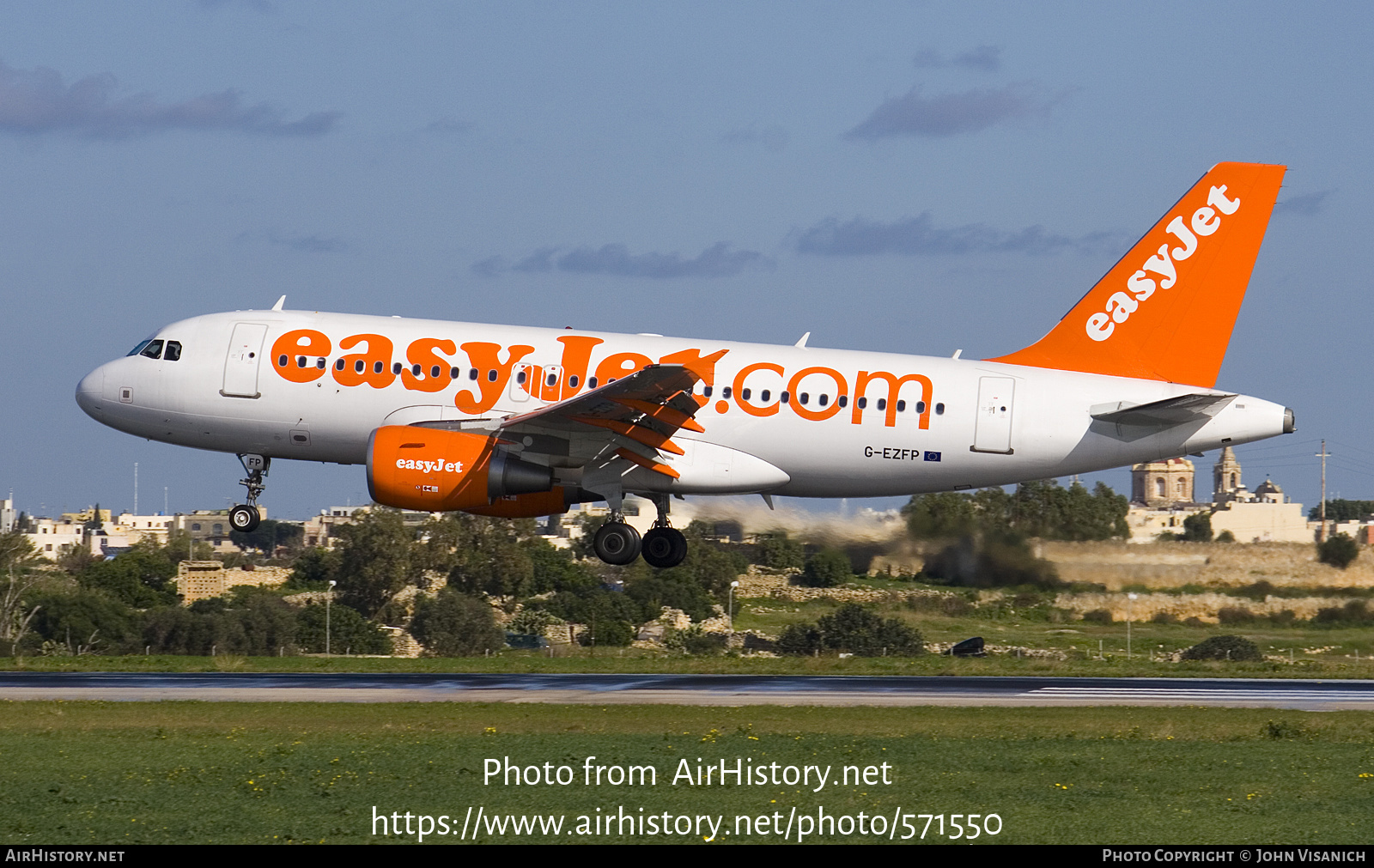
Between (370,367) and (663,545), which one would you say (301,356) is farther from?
(663,545)

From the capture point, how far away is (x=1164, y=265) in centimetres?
3481

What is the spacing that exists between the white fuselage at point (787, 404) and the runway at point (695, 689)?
4367 mm

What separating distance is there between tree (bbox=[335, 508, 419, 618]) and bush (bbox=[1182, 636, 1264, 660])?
35920mm

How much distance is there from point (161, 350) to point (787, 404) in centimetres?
1396

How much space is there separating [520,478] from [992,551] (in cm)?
1230

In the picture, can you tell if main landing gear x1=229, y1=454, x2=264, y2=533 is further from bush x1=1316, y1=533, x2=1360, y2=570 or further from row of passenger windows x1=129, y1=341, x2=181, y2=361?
bush x1=1316, y1=533, x2=1360, y2=570

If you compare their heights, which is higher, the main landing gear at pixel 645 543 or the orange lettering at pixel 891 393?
the orange lettering at pixel 891 393

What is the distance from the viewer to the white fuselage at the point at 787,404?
33219 millimetres

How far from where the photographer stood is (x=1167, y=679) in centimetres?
3447

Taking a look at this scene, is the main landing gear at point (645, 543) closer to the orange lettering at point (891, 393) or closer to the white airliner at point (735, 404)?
the white airliner at point (735, 404)

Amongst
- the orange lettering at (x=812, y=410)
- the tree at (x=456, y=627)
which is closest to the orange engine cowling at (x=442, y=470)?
the orange lettering at (x=812, y=410)

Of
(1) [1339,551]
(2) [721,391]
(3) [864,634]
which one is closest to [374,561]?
(3) [864,634]

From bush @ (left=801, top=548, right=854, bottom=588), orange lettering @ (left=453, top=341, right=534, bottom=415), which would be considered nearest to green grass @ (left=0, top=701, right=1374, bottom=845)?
orange lettering @ (left=453, top=341, right=534, bottom=415)

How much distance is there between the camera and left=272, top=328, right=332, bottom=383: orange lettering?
3369cm
